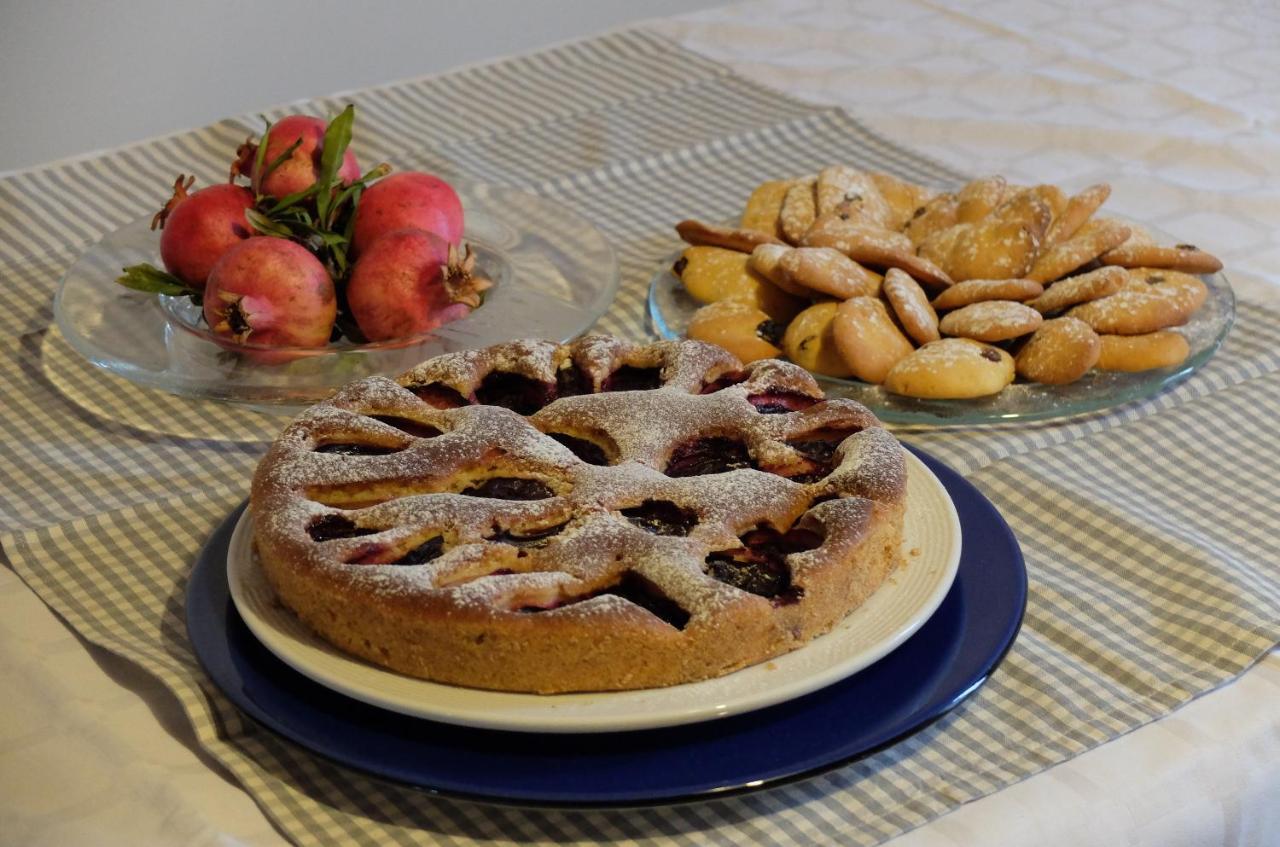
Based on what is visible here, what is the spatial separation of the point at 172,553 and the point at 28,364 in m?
0.40

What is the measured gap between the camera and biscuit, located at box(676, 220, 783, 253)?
139cm

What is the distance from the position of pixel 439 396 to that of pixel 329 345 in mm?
255

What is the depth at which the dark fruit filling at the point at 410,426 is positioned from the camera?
3.29 feet

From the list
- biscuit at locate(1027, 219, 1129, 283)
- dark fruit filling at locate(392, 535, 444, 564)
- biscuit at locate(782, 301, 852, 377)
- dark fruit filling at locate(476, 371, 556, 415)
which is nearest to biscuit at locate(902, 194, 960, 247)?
biscuit at locate(1027, 219, 1129, 283)

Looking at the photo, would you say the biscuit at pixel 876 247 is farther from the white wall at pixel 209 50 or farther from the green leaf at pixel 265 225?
the white wall at pixel 209 50

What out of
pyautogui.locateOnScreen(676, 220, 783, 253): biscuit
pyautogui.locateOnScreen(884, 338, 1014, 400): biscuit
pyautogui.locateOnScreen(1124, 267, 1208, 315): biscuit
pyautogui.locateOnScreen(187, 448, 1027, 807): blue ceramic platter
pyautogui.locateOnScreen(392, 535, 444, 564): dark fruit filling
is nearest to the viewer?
pyautogui.locateOnScreen(187, 448, 1027, 807): blue ceramic platter

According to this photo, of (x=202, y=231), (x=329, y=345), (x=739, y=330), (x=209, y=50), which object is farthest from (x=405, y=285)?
(x=209, y=50)

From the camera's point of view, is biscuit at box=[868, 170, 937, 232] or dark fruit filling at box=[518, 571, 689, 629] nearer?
dark fruit filling at box=[518, 571, 689, 629]

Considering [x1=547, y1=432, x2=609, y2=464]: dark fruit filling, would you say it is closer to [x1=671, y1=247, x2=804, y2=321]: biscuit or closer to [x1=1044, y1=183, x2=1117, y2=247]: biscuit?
[x1=671, y1=247, x2=804, y2=321]: biscuit

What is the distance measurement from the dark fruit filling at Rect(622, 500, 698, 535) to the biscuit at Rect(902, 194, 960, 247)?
2.06 feet

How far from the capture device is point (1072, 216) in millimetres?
1365

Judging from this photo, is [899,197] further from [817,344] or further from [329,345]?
[329,345]

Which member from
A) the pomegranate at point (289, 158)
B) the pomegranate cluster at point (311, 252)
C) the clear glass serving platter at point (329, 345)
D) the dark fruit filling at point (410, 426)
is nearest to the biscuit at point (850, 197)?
the clear glass serving platter at point (329, 345)

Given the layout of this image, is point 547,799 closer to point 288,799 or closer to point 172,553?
point 288,799
